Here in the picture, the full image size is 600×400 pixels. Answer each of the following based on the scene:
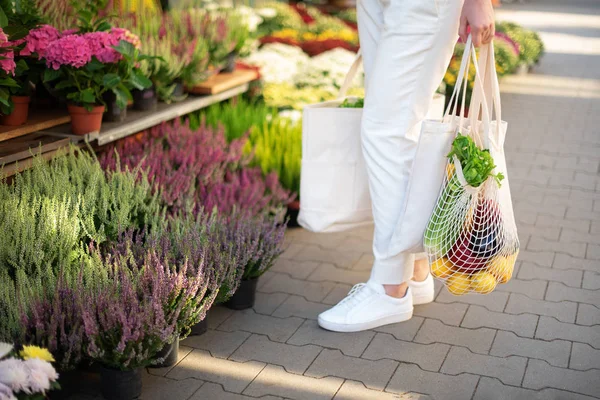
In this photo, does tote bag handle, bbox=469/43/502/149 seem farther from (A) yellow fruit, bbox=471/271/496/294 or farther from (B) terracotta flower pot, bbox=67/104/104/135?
(B) terracotta flower pot, bbox=67/104/104/135

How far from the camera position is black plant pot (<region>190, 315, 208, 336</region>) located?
332cm

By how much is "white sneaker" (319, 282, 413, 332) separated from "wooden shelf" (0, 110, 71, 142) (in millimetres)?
1659

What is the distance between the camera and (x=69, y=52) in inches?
139

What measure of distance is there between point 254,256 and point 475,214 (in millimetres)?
984

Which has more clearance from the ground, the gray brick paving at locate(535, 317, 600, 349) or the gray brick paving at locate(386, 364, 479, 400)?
the gray brick paving at locate(535, 317, 600, 349)

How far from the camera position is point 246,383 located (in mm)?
2982

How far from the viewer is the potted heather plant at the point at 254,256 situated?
11.4 feet

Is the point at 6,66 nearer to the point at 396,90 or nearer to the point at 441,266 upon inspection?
the point at 396,90

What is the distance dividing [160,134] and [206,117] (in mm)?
708

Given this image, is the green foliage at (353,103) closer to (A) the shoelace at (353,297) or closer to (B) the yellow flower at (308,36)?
(A) the shoelace at (353,297)

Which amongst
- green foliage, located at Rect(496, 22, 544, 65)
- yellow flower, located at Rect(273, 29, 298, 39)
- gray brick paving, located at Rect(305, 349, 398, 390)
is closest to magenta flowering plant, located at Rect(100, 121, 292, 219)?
gray brick paving, located at Rect(305, 349, 398, 390)

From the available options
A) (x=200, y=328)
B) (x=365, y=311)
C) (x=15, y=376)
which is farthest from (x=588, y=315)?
(x=15, y=376)

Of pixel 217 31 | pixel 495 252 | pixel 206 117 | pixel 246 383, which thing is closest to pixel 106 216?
pixel 246 383

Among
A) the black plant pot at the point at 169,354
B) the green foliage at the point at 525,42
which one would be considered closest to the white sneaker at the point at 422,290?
the black plant pot at the point at 169,354
